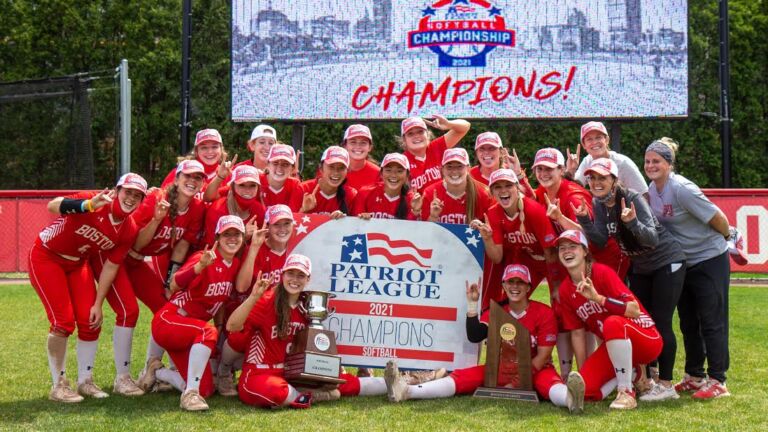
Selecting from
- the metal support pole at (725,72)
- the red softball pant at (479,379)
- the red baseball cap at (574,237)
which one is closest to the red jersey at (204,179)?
the red softball pant at (479,379)

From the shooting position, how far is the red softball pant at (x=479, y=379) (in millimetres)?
6242

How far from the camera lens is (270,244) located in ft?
21.8

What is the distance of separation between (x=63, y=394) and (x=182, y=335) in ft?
3.16

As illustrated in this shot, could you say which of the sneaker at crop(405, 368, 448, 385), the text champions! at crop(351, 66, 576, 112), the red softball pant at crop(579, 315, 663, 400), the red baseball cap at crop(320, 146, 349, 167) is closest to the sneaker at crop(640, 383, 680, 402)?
the red softball pant at crop(579, 315, 663, 400)

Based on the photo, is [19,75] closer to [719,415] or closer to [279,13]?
[279,13]

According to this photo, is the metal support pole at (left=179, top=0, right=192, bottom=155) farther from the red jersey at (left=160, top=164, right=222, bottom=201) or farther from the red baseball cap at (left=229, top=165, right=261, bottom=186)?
the red baseball cap at (left=229, top=165, right=261, bottom=186)

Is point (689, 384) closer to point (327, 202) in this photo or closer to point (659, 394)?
point (659, 394)

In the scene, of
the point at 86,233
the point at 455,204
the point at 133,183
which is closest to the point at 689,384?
the point at 455,204

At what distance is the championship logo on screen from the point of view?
49.9 feet

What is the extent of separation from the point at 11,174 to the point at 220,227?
2025 centimetres

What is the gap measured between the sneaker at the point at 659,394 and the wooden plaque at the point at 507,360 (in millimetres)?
799

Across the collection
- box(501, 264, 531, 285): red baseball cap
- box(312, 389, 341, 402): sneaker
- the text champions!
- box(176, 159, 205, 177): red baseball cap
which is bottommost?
box(312, 389, 341, 402): sneaker

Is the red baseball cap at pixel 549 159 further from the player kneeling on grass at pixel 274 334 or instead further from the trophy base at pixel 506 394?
the player kneeling on grass at pixel 274 334

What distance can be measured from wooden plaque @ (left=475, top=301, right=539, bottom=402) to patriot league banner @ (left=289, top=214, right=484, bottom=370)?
41 centimetres
